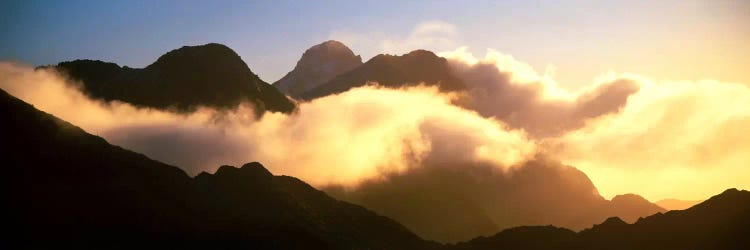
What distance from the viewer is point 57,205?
604 ft

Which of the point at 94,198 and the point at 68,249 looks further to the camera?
the point at 94,198

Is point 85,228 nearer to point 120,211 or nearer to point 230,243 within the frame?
point 120,211

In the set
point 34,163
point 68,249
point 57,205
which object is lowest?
point 68,249

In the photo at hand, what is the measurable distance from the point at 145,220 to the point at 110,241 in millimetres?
14542

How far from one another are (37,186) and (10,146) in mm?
17258

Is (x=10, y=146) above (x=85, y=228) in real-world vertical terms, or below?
above

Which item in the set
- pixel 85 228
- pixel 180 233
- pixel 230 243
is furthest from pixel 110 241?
pixel 230 243

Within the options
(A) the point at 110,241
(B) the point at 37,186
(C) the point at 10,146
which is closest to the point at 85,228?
(A) the point at 110,241

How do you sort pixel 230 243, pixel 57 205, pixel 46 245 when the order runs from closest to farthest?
1. pixel 46 245
2. pixel 57 205
3. pixel 230 243

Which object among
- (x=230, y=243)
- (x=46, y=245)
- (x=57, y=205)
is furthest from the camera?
(x=230, y=243)

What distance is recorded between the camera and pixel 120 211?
19075 cm

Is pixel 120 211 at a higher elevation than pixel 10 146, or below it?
below

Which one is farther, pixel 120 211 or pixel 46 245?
pixel 120 211

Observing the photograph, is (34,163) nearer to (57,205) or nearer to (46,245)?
(57,205)
